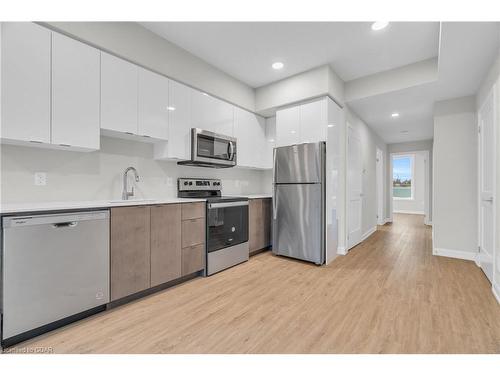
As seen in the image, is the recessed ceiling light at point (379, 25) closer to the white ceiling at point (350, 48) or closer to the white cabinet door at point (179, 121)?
the white ceiling at point (350, 48)

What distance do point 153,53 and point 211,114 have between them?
0.96 metres

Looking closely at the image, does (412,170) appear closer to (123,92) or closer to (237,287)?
(237,287)

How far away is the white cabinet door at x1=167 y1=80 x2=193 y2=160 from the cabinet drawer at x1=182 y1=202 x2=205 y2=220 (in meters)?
0.61

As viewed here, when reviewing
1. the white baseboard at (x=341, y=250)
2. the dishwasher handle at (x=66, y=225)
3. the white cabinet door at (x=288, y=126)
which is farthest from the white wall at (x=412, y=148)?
the dishwasher handle at (x=66, y=225)

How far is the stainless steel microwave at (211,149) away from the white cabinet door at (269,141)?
3.03 ft

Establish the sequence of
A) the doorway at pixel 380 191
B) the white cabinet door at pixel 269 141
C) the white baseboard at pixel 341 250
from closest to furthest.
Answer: the white baseboard at pixel 341 250
the white cabinet door at pixel 269 141
the doorway at pixel 380 191

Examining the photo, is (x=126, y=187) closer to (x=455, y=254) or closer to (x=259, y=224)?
(x=259, y=224)

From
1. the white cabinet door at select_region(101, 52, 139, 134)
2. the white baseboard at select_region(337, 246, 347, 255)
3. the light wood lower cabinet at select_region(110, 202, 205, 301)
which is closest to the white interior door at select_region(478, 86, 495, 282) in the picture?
the white baseboard at select_region(337, 246, 347, 255)

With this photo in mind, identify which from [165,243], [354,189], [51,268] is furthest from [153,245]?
[354,189]

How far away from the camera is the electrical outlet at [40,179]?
1.98m

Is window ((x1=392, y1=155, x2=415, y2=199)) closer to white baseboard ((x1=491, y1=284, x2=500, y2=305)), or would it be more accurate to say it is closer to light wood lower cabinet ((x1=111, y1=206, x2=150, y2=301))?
white baseboard ((x1=491, y1=284, x2=500, y2=305))

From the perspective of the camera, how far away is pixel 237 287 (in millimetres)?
2447
